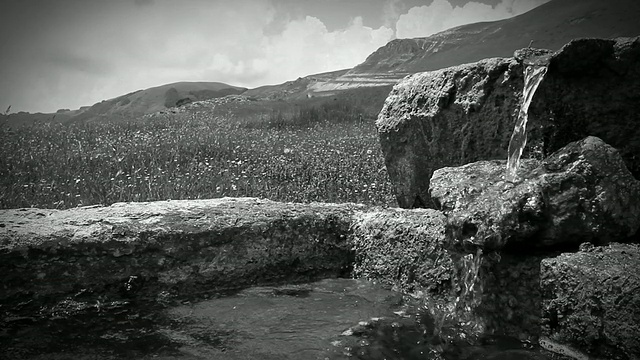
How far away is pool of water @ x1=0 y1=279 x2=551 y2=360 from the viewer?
2771 mm

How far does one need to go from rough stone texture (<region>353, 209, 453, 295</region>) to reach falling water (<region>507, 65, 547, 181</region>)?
71 centimetres

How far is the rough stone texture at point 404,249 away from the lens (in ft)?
11.4

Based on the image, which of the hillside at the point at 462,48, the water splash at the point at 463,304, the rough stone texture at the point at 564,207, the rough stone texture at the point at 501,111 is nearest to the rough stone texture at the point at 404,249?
the water splash at the point at 463,304

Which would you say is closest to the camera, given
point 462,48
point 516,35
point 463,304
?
point 463,304

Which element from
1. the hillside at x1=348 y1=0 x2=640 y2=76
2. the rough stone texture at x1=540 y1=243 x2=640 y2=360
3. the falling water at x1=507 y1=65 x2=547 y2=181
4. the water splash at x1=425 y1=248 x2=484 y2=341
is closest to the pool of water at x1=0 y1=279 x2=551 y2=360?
the water splash at x1=425 y1=248 x2=484 y2=341

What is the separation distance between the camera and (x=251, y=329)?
3156mm

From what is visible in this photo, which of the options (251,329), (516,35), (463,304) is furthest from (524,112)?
(516,35)

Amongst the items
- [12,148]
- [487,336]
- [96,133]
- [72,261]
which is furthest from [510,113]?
[96,133]

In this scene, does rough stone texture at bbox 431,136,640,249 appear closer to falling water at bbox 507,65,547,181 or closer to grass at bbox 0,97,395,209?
falling water at bbox 507,65,547,181

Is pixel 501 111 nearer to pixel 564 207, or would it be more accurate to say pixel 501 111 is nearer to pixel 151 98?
pixel 564 207

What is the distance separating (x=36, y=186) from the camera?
6.63 metres

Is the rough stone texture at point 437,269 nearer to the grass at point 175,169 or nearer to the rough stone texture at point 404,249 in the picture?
the rough stone texture at point 404,249

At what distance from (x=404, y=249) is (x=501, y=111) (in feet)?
4.48

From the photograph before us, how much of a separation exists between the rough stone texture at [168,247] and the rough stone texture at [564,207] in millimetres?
1620
